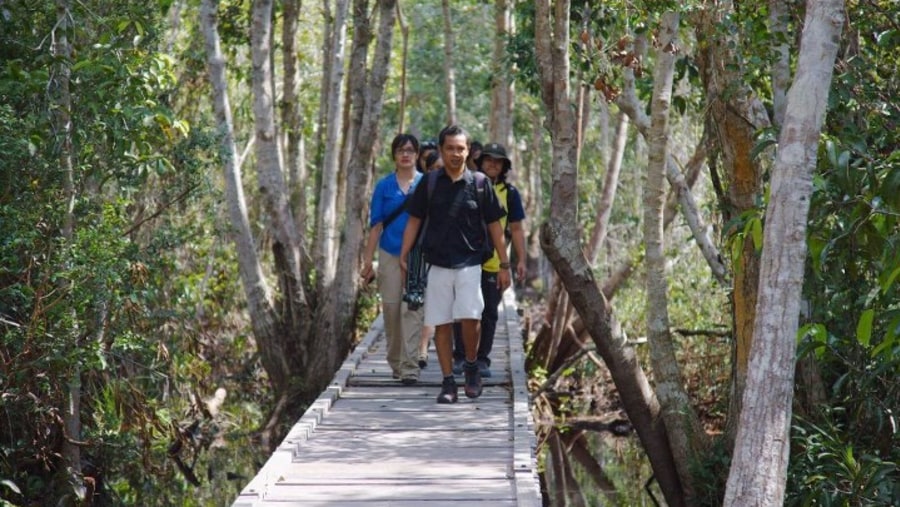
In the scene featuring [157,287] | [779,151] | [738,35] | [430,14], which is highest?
[430,14]

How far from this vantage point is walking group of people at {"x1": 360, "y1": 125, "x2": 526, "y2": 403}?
8227mm

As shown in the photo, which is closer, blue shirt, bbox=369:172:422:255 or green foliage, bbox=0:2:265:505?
green foliage, bbox=0:2:265:505

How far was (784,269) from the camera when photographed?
561 cm

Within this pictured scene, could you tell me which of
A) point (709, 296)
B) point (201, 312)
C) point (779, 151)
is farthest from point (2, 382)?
point (709, 296)

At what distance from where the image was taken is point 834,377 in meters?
9.13

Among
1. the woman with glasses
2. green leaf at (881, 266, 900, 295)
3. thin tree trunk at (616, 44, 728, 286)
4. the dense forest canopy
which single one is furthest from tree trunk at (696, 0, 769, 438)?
green leaf at (881, 266, 900, 295)

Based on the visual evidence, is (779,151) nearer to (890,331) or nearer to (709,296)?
(890,331)

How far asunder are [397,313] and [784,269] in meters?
4.16

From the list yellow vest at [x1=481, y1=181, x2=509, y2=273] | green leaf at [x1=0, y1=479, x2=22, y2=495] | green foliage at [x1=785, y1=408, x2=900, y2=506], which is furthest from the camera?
yellow vest at [x1=481, y1=181, x2=509, y2=273]

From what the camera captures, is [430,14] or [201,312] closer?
[201,312]

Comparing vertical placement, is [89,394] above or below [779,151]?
below

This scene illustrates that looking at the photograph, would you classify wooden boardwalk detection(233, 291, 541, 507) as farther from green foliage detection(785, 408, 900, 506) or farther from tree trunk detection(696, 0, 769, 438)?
green foliage detection(785, 408, 900, 506)

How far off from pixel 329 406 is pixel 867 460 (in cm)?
336

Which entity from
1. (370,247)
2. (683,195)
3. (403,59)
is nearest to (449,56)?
(403,59)
